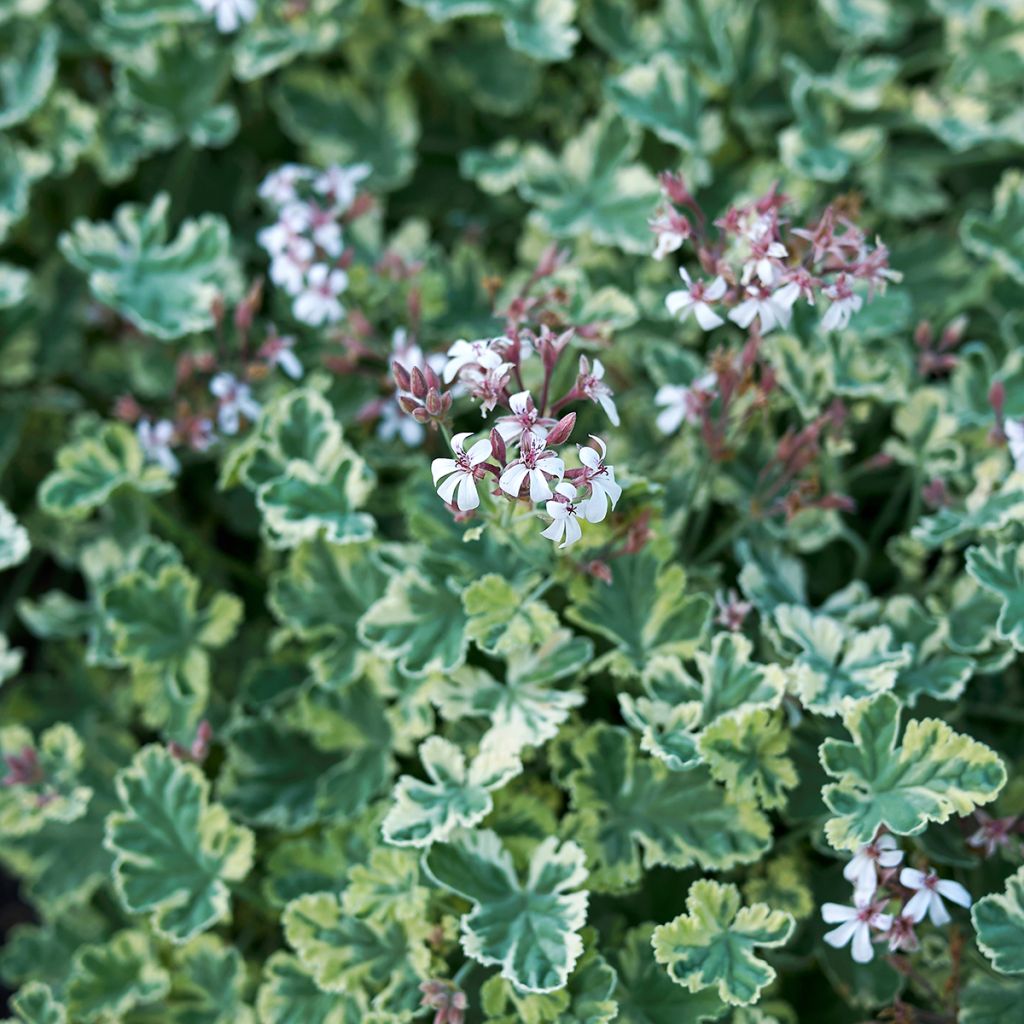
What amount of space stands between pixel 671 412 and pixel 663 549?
0.23 m

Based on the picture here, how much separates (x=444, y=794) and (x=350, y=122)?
1499 millimetres

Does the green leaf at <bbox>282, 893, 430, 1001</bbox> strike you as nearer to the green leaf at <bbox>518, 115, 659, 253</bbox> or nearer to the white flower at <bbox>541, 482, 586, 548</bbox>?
the white flower at <bbox>541, 482, 586, 548</bbox>

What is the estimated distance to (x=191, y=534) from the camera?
2238 mm

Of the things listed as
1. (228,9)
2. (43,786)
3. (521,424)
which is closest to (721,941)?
(521,424)

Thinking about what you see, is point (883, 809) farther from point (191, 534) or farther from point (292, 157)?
point (292, 157)

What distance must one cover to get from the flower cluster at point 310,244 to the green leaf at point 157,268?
0.61 feet

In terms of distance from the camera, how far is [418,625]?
184 centimetres

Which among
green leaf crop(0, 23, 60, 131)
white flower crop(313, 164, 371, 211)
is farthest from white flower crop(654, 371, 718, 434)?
green leaf crop(0, 23, 60, 131)

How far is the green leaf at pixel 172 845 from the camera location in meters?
1.85

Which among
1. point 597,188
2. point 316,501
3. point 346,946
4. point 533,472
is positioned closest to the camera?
point 533,472

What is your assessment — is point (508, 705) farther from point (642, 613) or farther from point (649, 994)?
point (649, 994)

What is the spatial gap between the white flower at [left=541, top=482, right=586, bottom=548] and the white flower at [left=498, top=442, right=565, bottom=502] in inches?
0.6

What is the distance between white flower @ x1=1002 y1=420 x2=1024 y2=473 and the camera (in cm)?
179

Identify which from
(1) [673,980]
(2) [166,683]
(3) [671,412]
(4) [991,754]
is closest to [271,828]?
(2) [166,683]
